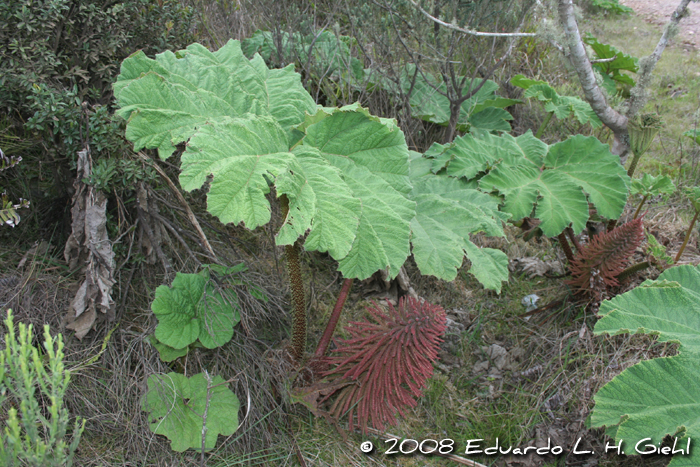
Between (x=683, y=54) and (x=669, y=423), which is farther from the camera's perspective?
(x=683, y=54)

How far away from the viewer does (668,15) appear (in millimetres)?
8117

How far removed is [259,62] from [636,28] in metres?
7.58

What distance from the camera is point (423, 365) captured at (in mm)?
1983

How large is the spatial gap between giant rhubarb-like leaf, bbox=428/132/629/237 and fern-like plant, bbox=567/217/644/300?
0.37ft

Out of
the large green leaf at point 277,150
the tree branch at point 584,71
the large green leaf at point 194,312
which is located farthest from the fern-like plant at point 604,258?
the large green leaf at point 194,312

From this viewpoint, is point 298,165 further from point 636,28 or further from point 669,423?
point 636,28

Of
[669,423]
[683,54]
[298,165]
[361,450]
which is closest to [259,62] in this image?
[298,165]

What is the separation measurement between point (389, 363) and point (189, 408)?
0.87 meters

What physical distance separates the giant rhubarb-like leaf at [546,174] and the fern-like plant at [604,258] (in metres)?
0.11

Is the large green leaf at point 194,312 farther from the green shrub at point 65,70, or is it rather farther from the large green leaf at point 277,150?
the large green leaf at point 277,150

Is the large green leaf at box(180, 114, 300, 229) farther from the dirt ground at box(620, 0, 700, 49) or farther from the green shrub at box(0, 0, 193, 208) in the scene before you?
the dirt ground at box(620, 0, 700, 49)

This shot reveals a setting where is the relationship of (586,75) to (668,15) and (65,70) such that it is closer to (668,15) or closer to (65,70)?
(65,70)

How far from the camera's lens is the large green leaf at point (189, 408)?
1.95 meters

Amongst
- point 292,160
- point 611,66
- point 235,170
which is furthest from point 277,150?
point 611,66
